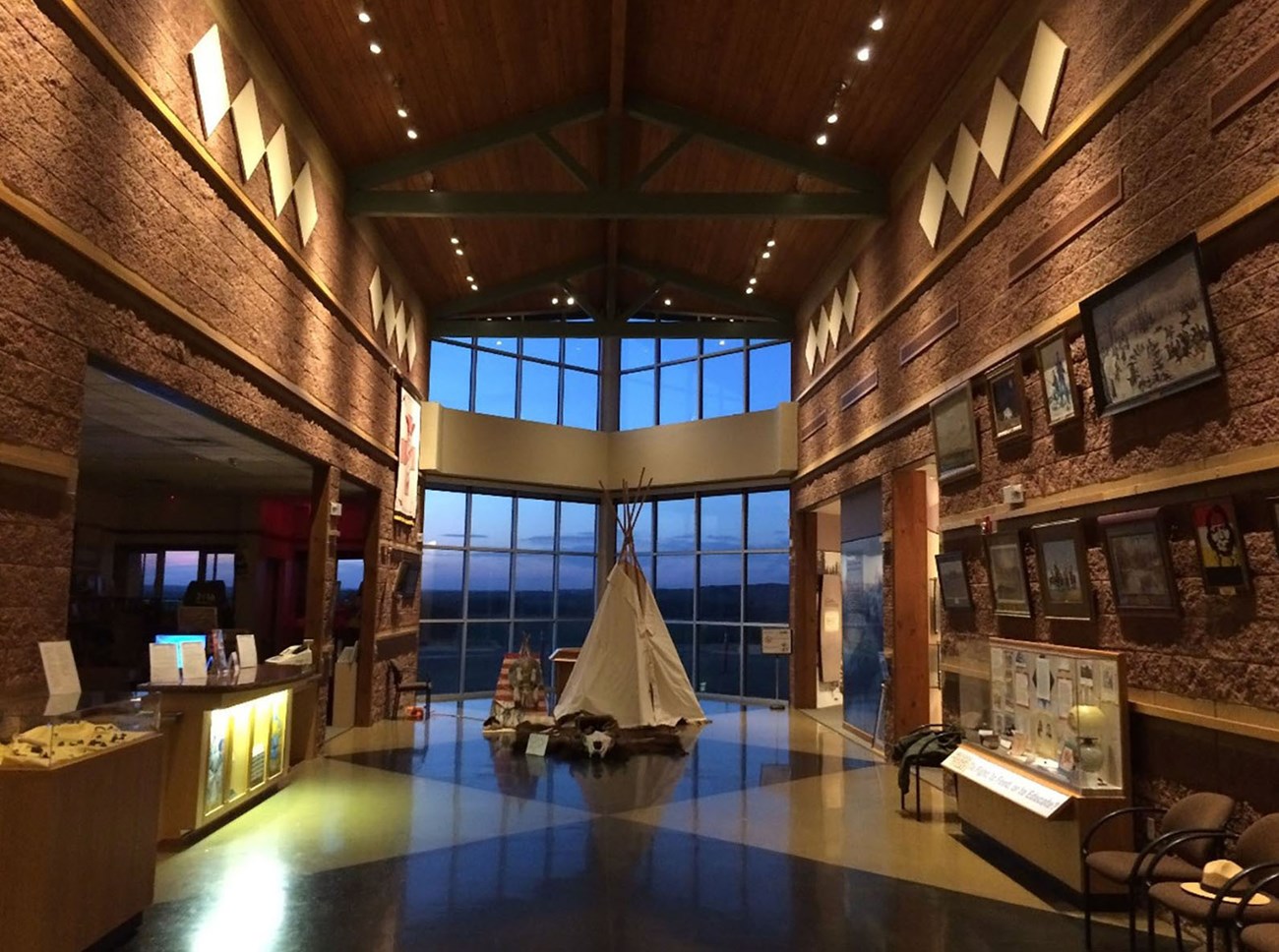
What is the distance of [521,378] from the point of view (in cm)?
1695

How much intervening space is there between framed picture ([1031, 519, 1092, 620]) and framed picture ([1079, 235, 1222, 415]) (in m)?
0.84

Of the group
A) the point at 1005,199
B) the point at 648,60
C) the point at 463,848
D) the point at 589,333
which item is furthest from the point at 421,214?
the point at 463,848

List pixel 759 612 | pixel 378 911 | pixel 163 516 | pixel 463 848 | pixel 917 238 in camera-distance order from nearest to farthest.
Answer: pixel 378 911, pixel 463 848, pixel 917 238, pixel 163 516, pixel 759 612

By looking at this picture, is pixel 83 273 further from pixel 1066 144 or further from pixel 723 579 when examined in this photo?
pixel 723 579

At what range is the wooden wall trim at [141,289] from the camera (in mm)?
4238

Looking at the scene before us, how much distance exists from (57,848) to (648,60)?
7646mm

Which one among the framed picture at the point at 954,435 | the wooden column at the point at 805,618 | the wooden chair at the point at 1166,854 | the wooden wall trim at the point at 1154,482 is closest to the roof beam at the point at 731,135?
the framed picture at the point at 954,435

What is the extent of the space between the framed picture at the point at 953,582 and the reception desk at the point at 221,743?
210 inches

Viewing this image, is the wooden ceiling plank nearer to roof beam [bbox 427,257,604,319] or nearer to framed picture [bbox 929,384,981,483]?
roof beam [bbox 427,257,604,319]

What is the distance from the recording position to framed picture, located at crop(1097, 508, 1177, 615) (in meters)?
4.57

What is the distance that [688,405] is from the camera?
16.9 metres

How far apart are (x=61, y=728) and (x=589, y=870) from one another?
9.58ft

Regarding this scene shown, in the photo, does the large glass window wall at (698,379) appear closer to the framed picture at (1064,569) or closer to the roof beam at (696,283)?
the roof beam at (696,283)

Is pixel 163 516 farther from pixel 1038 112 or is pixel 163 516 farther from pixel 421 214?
pixel 1038 112
